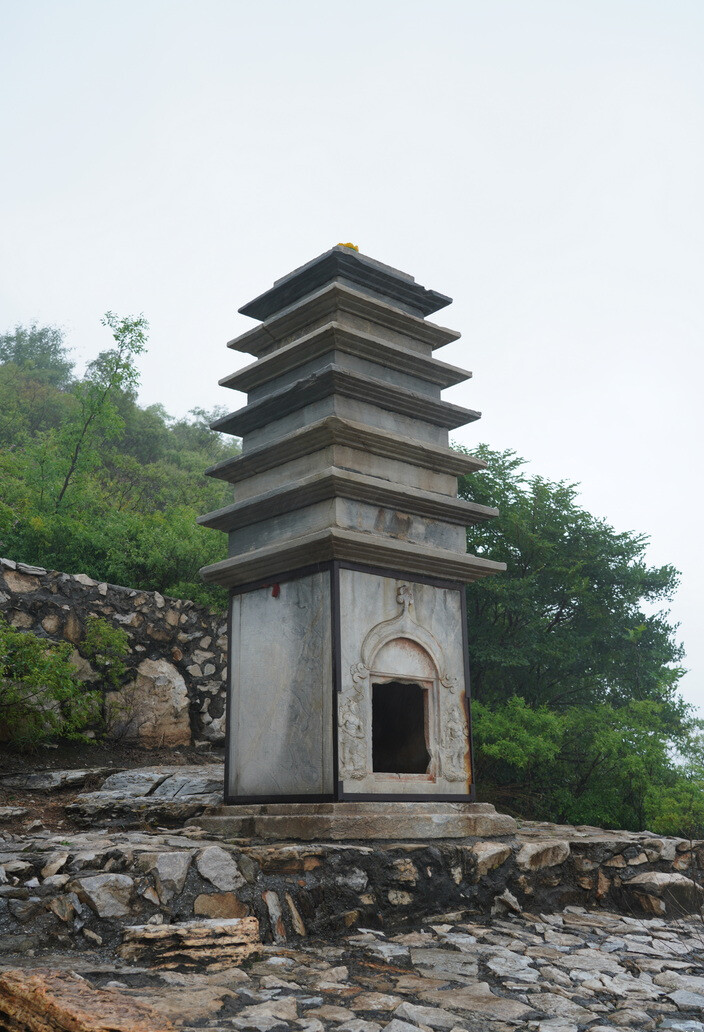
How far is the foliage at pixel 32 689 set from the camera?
8820mm

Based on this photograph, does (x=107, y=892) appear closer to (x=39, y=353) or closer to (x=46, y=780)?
(x=46, y=780)

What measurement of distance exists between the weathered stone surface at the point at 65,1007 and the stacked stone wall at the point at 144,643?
6.68 m

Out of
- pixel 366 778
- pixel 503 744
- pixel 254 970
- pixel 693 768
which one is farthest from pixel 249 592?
pixel 693 768

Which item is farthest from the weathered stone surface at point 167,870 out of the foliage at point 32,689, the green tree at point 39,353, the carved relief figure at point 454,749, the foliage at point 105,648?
the green tree at point 39,353

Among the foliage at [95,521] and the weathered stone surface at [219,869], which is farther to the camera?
the foliage at [95,521]

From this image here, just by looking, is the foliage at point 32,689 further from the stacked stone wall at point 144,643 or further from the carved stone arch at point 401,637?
the carved stone arch at point 401,637

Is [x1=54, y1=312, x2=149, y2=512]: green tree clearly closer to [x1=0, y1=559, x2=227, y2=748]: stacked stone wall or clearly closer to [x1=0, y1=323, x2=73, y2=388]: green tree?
[x1=0, y1=559, x2=227, y2=748]: stacked stone wall

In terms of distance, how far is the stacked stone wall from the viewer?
34.0 ft

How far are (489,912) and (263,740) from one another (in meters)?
2.17

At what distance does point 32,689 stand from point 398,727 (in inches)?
155

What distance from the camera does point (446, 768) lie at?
6984 millimetres

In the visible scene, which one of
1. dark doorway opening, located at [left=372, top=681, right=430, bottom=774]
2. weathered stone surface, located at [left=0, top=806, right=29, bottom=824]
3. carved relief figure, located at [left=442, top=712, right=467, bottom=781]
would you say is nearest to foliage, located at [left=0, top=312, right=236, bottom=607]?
weathered stone surface, located at [left=0, top=806, right=29, bottom=824]

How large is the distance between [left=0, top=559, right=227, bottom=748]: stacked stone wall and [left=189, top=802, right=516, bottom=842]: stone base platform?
395cm

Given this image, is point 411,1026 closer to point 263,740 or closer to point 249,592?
point 263,740
